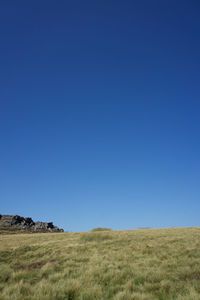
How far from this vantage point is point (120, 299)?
579cm

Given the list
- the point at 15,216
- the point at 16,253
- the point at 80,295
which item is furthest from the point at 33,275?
the point at 15,216

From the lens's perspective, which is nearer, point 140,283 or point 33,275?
point 140,283

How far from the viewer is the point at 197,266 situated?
8688mm

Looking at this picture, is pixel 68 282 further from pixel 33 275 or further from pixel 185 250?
pixel 185 250

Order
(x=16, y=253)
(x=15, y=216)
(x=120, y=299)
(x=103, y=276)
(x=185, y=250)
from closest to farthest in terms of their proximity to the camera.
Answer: (x=120, y=299) < (x=103, y=276) < (x=185, y=250) < (x=16, y=253) < (x=15, y=216)

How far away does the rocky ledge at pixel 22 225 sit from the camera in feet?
285

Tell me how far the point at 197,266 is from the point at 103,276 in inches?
182

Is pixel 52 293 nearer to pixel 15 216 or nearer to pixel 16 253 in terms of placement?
pixel 16 253

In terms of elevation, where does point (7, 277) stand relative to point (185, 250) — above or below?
below

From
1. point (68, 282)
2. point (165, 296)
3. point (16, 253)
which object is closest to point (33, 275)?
point (68, 282)

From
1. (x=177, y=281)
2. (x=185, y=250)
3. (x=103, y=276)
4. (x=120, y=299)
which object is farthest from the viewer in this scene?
(x=185, y=250)

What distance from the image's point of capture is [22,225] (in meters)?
93.4

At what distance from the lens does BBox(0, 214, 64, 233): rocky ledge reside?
86.8m

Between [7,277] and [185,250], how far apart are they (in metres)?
11.4
